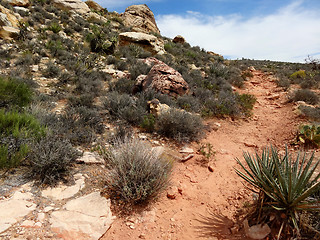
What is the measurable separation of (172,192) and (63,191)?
1.51 metres

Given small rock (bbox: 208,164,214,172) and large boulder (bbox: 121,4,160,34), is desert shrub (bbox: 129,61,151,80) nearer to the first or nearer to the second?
small rock (bbox: 208,164,214,172)

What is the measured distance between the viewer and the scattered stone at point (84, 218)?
1867mm

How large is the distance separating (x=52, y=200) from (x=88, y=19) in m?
18.4

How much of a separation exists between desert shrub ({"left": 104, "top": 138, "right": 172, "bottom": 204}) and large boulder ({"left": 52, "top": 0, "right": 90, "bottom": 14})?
1929 centimetres

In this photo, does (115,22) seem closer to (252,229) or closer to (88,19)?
(88,19)

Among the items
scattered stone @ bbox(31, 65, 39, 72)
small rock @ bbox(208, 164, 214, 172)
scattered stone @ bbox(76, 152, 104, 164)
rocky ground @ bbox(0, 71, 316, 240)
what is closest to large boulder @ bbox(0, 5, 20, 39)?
scattered stone @ bbox(31, 65, 39, 72)

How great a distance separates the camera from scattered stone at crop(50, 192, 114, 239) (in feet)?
6.13

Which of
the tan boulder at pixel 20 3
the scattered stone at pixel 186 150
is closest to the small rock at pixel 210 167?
the scattered stone at pixel 186 150

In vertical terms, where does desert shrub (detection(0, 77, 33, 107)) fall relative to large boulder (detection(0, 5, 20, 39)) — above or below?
below

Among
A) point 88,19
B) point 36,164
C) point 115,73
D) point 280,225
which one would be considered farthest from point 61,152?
point 88,19

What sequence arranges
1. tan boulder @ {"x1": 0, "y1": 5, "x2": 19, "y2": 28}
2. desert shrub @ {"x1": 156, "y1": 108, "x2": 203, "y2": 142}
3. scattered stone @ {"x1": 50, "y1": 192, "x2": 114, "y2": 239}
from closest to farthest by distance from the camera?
scattered stone @ {"x1": 50, "y1": 192, "x2": 114, "y2": 239}
desert shrub @ {"x1": 156, "y1": 108, "x2": 203, "y2": 142}
tan boulder @ {"x1": 0, "y1": 5, "x2": 19, "y2": 28}

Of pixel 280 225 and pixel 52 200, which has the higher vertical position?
pixel 280 225

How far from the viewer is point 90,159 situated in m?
2.98

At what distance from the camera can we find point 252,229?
191 cm
